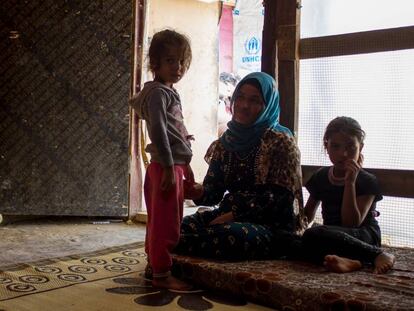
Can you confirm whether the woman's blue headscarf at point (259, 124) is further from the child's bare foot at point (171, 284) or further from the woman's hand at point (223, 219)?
the child's bare foot at point (171, 284)

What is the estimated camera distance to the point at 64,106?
3.49 meters

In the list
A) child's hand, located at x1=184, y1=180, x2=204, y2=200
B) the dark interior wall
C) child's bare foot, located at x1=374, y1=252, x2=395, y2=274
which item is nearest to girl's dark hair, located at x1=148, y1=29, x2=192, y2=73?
child's hand, located at x1=184, y1=180, x2=204, y2=200

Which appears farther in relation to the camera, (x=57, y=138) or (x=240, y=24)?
(x=240, y=24)

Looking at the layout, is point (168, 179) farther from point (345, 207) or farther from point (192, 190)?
point (345, 207)

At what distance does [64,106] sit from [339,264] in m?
2.27

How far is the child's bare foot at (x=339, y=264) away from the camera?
1.92 meters

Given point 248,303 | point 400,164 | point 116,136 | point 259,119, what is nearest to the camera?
point 248,303

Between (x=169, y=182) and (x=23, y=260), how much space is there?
0.95m

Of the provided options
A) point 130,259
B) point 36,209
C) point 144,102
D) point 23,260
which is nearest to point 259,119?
point 144,102

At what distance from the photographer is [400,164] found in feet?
7.88

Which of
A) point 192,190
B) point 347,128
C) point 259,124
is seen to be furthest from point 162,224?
point 347,128

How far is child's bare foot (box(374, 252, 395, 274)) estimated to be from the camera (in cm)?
193

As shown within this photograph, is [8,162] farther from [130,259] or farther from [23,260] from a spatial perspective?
[130,259]

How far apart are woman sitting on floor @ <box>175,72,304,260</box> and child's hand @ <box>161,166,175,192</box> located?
0.29m
